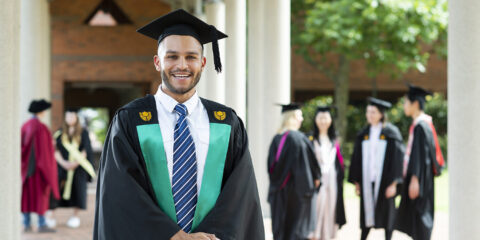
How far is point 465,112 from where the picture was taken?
5.34 meters

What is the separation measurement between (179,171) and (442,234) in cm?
770

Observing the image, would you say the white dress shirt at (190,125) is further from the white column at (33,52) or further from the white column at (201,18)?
the white column at (201,18)

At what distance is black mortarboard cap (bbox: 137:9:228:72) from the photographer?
3238 mm

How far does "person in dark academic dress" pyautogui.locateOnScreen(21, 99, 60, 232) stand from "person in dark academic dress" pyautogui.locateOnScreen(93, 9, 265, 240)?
7184mm

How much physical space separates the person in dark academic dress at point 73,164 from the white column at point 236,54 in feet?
10.5

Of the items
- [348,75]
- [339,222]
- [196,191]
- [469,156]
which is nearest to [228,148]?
[196,191]

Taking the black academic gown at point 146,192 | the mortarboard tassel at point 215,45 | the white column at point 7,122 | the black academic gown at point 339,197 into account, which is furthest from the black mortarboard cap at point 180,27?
the black academic gown at point 339,197

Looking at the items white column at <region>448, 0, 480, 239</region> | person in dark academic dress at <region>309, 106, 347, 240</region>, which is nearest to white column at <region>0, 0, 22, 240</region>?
white column at <region>448, 0, 480, 239</region>

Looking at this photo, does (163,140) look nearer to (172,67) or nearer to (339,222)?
(172,67)

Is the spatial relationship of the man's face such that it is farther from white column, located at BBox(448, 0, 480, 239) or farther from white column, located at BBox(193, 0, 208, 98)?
white column, located at BBox(193, 0, 208, 98)

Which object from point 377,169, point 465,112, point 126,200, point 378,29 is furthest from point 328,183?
point 378,29

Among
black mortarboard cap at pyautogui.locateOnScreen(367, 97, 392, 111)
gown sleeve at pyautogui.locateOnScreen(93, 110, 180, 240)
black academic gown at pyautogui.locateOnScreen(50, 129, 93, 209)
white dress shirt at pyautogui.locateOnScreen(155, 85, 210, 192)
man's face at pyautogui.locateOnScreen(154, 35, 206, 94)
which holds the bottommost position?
black academic gown at pyautogui.locateOnScreen(50, 129, 93, 209)

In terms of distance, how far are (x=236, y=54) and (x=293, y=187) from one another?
561cm

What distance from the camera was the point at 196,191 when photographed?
3121 millimetres
